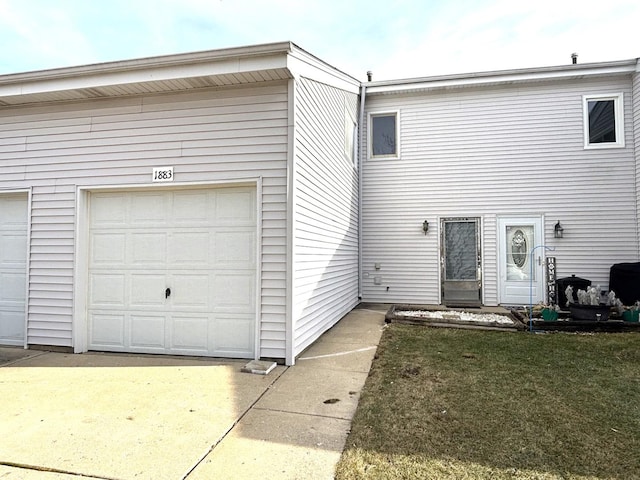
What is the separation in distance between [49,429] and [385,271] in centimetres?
737

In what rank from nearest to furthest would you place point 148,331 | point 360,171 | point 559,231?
point 148,331 → point 559,231 → point 360,171

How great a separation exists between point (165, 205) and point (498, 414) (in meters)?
4.45

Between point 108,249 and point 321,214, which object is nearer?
point 108,249

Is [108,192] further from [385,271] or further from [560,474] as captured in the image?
[385,271]

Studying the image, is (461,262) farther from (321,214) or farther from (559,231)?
(321,214)

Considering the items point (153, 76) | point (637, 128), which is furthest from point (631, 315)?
point (153, 76)

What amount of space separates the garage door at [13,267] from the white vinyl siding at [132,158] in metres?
0.30

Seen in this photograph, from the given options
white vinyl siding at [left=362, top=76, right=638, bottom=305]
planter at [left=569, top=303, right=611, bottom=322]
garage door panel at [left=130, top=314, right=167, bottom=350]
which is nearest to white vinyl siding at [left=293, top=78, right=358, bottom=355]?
white vinyl siding at [left=362, top=76, right=638, bottom=305]

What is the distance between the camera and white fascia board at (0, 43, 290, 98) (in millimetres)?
4230

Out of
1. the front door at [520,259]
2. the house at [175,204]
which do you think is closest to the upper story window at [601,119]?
the front door at [520,259]

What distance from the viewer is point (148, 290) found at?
490cm

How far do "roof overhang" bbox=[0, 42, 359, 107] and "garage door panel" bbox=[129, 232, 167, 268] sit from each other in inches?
74.5

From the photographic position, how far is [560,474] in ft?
7.04

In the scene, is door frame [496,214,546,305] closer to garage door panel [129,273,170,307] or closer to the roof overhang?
the roof overhang
